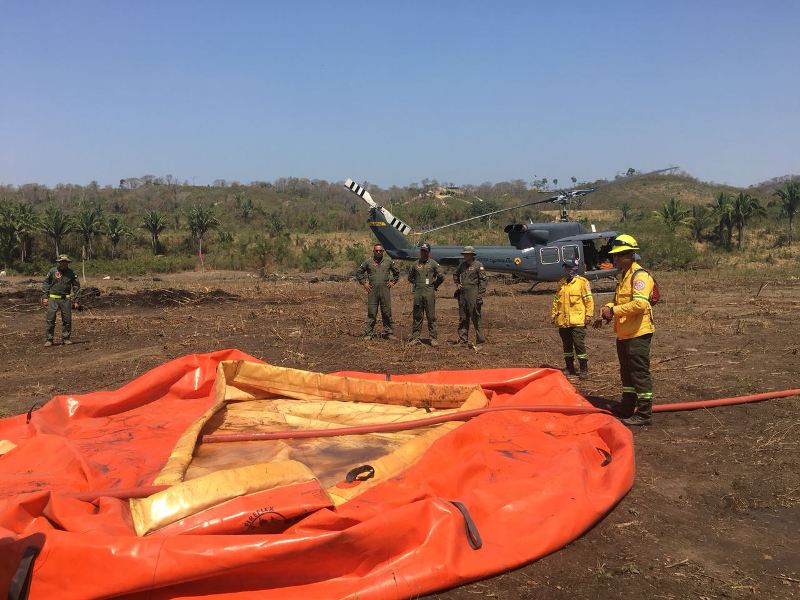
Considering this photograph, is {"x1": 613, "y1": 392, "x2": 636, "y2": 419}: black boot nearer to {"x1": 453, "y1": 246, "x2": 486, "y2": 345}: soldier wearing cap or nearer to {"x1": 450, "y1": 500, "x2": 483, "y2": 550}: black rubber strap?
{"x1": 450, "y1": 500, "x2": 483, "y2": 550}: black rubber strap

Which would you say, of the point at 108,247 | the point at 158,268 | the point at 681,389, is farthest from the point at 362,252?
the point at 681,389

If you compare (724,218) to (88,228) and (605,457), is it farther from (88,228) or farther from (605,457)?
(88,228)

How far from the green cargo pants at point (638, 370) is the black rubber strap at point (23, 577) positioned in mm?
4889

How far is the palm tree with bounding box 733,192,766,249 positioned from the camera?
36656 millimetres

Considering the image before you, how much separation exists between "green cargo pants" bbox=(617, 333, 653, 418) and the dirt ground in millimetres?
253

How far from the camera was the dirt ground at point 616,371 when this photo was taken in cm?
345

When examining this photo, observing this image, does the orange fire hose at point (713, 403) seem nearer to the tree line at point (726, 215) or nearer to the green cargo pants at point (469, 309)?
the green cargo pants at point (469, 309)

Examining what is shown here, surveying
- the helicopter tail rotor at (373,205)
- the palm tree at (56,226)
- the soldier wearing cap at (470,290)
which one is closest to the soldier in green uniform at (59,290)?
the soldier wearing cap at (470,290)

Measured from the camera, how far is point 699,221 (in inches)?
1548

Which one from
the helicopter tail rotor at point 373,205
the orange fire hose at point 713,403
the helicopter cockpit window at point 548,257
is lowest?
the orange fire hose at point 713,403

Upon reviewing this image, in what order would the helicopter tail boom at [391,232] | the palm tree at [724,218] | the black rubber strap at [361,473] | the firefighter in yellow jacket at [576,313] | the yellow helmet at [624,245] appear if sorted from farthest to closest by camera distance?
the palm tree at [724,218] < the helicopter tail boom at [391,232] < the firefighter in yellow jacket at [576,313] < the yellow helmet at [624,245] < the black rubber strap at [361,473]

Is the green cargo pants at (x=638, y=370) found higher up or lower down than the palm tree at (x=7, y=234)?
lower down

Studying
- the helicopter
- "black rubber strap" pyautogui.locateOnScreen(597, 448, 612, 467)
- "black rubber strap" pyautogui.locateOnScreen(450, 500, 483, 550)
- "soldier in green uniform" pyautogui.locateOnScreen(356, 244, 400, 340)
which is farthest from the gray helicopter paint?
"black rubber strap" pyautogui.locateOnScreen(450, 500, 483, 550)

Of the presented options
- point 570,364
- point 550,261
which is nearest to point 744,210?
point 550,261
